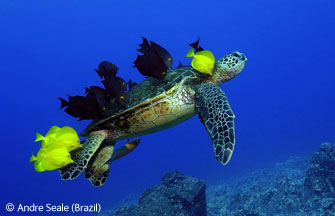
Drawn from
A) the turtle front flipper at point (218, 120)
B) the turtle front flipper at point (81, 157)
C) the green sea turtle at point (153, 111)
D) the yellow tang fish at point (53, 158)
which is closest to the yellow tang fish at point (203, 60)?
the green sea turtle at point (153, 111)

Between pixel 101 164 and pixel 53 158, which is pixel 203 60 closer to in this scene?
pixel 101 164

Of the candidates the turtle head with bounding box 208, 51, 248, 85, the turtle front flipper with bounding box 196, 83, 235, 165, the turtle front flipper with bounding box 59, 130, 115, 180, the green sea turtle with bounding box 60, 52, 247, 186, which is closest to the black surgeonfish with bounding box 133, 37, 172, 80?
the green sea turtle with bounding box 60, 52, 247, 186

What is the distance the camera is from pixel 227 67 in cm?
471

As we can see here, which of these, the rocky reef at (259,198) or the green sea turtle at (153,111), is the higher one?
the green sea turtle at (153,111)

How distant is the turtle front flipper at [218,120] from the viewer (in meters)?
2.99

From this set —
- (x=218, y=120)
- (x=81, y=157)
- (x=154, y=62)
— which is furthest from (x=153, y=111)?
(x=81, y=157)

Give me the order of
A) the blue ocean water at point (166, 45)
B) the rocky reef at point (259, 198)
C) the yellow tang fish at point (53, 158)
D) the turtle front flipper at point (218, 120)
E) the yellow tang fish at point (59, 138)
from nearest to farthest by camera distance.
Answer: the turtle front flipper at point (218, 120) → the yellow tang fish at point (53, 158) → the yellow tang fish at point (59, 138) → the rocky reef at point (259, 198) → the blue ocean water at point (166, 45)

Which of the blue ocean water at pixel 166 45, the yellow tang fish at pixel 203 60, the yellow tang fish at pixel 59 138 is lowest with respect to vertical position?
the yellow tang fish at pixel 59 138

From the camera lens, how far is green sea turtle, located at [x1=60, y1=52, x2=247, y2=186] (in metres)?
3.83

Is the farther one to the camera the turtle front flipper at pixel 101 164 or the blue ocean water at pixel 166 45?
the blue ocean water at pixel 166 45

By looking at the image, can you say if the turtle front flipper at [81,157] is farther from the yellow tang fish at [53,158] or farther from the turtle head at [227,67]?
the turtle head at [227,67]

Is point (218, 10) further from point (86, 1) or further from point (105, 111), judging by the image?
point (105, 111)

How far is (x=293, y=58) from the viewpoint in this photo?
123125mm

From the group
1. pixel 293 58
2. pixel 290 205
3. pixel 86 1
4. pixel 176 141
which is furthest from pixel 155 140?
pixel 290 205
